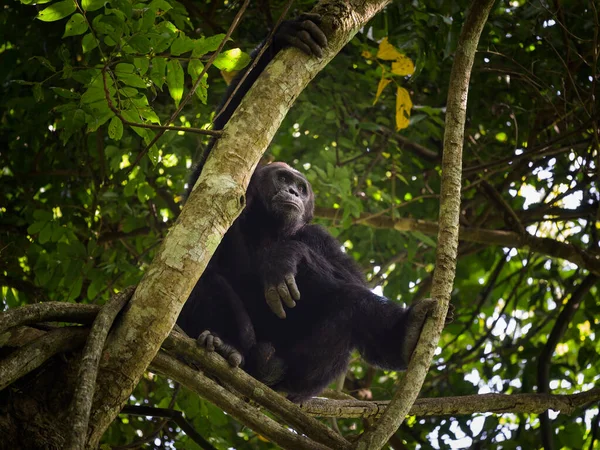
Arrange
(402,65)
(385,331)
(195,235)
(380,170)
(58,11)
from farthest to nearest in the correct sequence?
(380,170) < (402,65) < (385,331) < (58,11) < (195,235)

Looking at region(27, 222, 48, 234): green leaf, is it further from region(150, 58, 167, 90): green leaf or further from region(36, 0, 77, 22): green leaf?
region(36, 0, 77, 22): green leaf

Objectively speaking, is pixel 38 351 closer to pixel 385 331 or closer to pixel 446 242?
pixel 446 242

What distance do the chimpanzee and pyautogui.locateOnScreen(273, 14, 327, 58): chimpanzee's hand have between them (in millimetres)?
1641

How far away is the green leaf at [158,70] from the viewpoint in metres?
3.99

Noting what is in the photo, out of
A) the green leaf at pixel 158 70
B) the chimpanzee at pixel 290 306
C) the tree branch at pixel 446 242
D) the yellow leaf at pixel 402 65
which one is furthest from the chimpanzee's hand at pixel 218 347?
the yellow leaf at pixel 402 65

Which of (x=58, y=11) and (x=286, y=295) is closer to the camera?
(x=58, y=11)

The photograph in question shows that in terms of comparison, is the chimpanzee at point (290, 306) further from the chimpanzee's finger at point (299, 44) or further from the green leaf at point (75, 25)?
the green leaf at point (75, 25)

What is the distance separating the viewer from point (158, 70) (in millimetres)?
4016

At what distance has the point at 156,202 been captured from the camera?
23.2ft

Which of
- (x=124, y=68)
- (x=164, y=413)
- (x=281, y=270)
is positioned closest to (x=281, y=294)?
(x=281, y=270)

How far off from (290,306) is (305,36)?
1820 millimetres

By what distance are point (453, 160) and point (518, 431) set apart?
3448mm

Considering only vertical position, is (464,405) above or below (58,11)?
below

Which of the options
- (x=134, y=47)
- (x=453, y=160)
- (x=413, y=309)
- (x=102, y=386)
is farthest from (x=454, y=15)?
(x=102, y=386)
